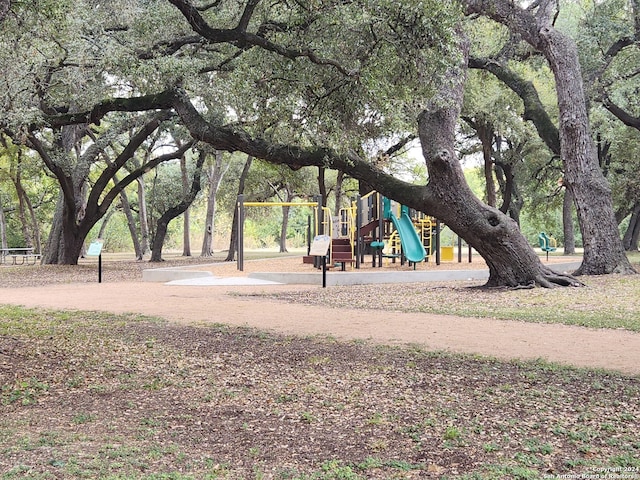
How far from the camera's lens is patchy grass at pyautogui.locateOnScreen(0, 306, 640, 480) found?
3545 mm

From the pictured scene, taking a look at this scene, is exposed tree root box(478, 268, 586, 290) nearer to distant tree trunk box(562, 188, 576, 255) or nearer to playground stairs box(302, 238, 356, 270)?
playground stairs box(302, 238, 356, 270)

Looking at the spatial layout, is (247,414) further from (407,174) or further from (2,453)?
(407,174)

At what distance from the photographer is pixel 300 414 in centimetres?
455

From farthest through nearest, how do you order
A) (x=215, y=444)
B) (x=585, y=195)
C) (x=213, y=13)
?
(x=585, y=195) < (x=213, y=13) < (x=215, y=444)

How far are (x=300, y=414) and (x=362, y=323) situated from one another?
4.34m

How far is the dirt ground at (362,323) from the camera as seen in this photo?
6727mm

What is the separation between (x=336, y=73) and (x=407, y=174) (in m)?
26.8

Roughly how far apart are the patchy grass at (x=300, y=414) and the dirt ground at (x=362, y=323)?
66cm

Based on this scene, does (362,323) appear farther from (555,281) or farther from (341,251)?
(341,251)

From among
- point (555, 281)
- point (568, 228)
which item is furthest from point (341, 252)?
point (568, 228)

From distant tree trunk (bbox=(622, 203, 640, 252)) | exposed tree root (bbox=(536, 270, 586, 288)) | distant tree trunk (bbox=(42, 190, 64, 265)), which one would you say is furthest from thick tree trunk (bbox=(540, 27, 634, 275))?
distant tree trunk (bbox=(622, 203, 640, 252))

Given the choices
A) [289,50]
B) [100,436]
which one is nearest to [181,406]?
[100,436]

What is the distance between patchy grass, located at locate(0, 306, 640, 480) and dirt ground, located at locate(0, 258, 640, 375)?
0.66m

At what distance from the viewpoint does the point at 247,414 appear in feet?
15.0
